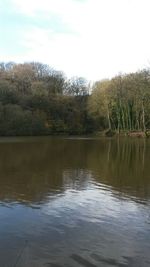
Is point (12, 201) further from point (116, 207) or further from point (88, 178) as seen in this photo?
point (88, 178)

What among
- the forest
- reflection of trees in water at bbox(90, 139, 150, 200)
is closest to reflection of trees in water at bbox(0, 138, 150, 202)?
reflection of trees in water at bbox(90, 139, 150, 200)

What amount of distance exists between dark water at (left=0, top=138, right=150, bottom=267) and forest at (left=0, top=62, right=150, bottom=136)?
57.6 m

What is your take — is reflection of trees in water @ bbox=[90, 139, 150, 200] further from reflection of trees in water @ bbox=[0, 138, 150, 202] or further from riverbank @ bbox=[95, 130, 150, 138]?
riverbank @ bbox=[95, 130, 150, 138]

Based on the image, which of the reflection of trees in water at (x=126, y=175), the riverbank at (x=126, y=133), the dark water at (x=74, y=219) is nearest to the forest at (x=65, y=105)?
the riverbank at (x=126, y=133)

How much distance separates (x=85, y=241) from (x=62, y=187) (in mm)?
8536

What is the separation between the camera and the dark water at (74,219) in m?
8.76

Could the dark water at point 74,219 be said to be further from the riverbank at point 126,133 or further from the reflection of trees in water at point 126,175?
the riverbank at point 126,133

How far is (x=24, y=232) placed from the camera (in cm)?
1056

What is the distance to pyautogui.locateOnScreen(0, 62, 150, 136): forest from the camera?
261ft

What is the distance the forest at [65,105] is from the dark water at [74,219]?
189ft

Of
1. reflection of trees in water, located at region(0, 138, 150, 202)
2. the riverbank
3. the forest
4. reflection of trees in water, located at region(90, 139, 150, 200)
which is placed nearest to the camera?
reflection of trees in water, located at region(0, 138, 150, 202)

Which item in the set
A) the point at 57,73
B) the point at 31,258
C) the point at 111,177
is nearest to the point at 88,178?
→ the point at 111,177

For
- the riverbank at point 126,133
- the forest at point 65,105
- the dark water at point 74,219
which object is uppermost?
the forest at point 65,105

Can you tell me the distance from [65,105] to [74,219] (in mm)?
80270
